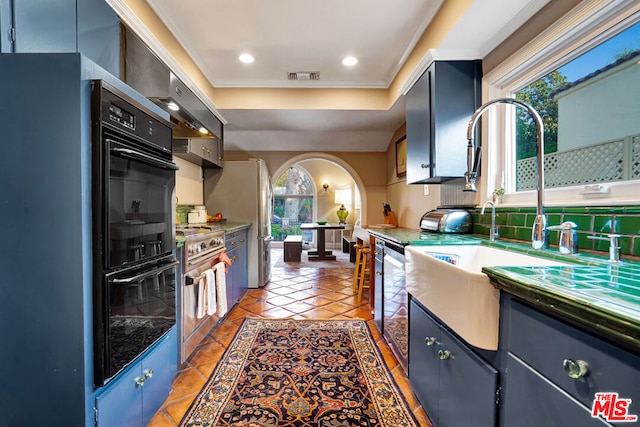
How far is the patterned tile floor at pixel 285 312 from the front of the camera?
1.59m

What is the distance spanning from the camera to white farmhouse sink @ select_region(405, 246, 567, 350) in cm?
84

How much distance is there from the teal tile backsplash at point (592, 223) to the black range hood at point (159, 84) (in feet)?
8.22

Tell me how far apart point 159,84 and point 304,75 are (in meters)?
1.52

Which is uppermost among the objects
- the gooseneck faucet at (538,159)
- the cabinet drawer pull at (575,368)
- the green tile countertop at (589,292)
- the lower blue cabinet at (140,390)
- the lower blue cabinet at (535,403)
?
the gooseneck faucet at (538,159)

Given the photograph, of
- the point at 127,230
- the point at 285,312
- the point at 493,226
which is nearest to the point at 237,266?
the point at 285,312

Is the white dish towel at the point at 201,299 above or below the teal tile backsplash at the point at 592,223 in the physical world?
below

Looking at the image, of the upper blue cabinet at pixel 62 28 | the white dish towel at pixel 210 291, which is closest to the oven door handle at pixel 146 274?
the white dish towel at pixel 210 291

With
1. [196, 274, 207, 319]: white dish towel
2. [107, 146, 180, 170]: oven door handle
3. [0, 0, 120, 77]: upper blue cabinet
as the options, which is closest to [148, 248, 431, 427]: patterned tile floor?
[196, 274, 207, 319]: white dish towel

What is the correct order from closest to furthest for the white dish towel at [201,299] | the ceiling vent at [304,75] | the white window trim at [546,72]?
the white window trim at [546,72] → the white dish towel at [201,299] → the ceiling vent at [304,75]

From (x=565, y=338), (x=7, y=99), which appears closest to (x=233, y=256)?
(x=7, y=99)

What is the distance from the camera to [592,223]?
1.18m

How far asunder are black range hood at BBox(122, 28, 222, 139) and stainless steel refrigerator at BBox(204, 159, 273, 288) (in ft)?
2.96

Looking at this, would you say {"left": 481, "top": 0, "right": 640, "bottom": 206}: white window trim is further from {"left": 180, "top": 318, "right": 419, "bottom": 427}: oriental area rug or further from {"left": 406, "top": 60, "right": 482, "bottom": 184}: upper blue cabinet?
{"left": 180, "top": 318, "right": 419, "bottom": 427}: oriental area rug

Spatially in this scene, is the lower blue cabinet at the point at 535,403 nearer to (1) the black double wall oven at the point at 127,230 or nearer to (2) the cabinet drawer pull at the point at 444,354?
(2) the cabinet drawer pull at the point at 444,354
